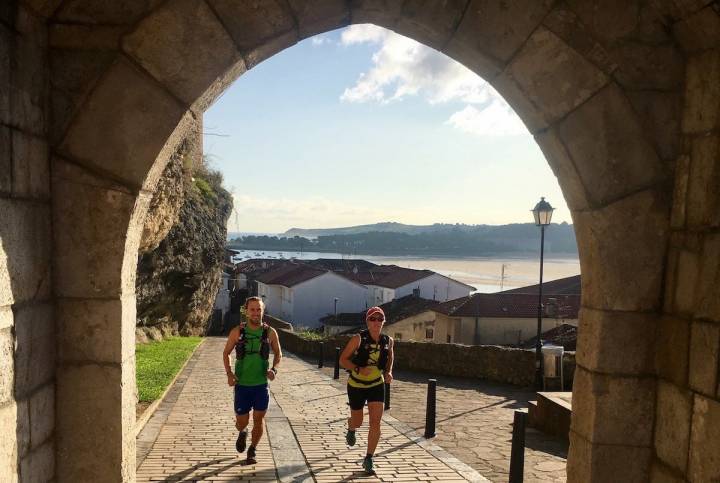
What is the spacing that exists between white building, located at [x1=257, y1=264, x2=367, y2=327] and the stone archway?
39766 millimetres

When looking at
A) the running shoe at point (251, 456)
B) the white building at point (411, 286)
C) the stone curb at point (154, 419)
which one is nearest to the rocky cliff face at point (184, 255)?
the stone curb at point (154, 419)

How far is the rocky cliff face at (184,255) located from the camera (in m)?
12.4

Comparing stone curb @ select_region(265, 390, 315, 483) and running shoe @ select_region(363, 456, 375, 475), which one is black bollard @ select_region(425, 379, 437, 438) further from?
running shoe @ select_region(363, 456, 375, 475)

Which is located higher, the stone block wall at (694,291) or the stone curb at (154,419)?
the stone block wall at (694,291)

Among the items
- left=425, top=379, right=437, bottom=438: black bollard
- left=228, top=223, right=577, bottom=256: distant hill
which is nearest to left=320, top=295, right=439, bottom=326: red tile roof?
left=425, top=379, right=437, bottom=438: black bollard

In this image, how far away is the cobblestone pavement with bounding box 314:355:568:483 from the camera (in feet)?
17.7

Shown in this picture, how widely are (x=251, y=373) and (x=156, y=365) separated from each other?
6174mm

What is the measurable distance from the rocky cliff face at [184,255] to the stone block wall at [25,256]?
845 centimetres

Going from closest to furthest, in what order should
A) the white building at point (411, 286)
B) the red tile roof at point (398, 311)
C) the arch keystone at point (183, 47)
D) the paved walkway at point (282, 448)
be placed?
the arch keystone at point (183, 47) → the paved walkway at point (282, 448) → the red tile roof at point (398, 311) → the white building at point (411, 286)

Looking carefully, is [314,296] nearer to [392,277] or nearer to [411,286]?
[392,277]

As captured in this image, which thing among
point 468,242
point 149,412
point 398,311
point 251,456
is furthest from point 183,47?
point 468,242

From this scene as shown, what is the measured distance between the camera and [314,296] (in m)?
43.9

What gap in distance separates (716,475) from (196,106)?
2.95 meters

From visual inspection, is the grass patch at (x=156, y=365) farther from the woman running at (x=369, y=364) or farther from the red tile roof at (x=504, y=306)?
the red tile roof at (x=504, y=306)
